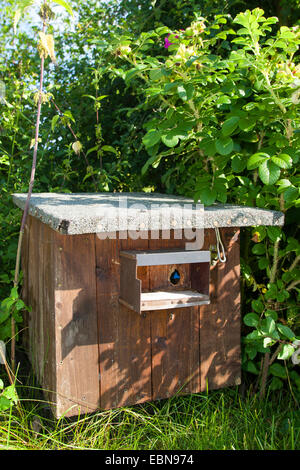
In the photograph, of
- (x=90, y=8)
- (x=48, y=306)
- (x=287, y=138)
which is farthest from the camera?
(x=90, y=8)

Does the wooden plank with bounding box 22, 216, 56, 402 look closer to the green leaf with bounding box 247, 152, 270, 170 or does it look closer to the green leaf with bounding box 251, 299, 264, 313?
the green leaf with bounding box 247, 152, 270, 170

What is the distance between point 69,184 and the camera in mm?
3422

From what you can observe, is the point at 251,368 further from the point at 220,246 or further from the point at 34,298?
the point at 34,298

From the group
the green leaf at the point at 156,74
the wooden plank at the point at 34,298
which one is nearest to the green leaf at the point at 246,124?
the green leaf at the point at 156,74

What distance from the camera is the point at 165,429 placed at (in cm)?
208

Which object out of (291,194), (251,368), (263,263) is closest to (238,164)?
(291,194)

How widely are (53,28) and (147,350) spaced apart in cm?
302

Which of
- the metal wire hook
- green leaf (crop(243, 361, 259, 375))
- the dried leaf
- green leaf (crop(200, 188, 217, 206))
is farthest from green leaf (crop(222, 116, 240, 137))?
green leaf (crop(243, 361, 259, 375))

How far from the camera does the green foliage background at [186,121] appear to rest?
6.67 feet

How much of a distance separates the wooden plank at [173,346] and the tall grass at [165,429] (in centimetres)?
17

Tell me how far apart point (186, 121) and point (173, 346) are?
110 centimetres
